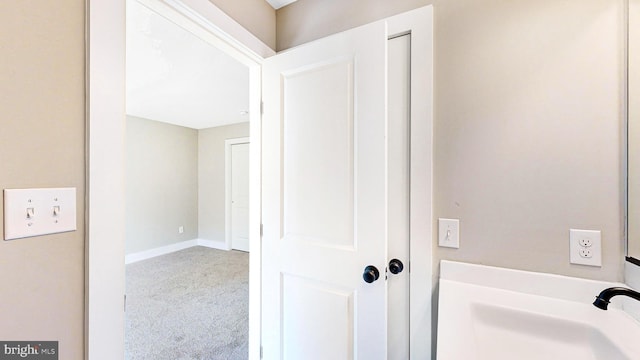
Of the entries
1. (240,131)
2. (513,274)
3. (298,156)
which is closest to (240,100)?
(240,131)

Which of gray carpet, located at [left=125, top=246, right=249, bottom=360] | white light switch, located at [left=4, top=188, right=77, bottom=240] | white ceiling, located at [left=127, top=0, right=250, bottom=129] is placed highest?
white ceiling, located at [left=127, top=0, right=250, bottom=129]

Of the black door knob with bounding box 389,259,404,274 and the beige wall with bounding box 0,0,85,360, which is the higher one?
the beige wall with bounding box 0,0,85,360

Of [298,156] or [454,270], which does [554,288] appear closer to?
[454,270]

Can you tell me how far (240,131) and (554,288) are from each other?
4454mm

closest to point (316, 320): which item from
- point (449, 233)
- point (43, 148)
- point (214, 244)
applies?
point (449, 233)

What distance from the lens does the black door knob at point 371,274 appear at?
1.04m

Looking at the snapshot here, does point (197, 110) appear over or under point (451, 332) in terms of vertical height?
over

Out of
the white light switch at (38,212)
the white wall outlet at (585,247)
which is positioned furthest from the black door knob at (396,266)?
the white light switch at (38,212)

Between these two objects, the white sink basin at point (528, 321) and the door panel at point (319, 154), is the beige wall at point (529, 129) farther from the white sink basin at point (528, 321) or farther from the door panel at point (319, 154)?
the door panel at point (319, 154)

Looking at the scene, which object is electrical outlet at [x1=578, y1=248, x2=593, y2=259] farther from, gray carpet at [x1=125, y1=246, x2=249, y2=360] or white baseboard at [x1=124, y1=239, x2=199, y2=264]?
white baseboard at [x1=124, y1=239, x2=199, y2=264]

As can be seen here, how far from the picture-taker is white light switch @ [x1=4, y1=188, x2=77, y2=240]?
0.61 m

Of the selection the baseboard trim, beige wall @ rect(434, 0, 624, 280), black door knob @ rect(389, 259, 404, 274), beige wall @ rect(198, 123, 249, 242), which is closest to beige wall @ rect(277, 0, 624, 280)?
beige wall @ rect(434, 0, 624, 280)

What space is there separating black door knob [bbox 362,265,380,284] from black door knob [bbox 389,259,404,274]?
0.11 meters

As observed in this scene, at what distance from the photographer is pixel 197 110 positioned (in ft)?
11.9
